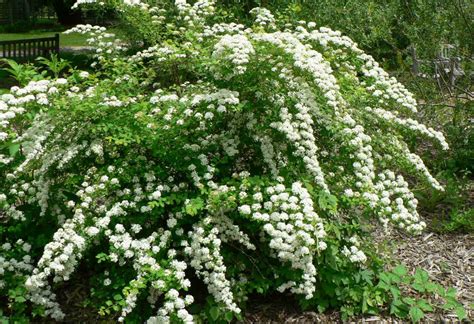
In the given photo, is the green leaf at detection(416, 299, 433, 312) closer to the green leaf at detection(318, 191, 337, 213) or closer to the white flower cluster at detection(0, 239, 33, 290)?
the green leaf at detection(318, 191, 337, 213)

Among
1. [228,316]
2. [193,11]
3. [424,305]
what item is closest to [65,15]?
[193,11]

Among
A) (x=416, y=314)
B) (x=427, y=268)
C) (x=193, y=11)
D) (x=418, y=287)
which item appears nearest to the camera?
(x=416, y=314)

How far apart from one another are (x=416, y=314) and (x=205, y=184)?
1.55 metres

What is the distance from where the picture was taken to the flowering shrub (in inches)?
124

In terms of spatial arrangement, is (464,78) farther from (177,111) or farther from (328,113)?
(177,111)

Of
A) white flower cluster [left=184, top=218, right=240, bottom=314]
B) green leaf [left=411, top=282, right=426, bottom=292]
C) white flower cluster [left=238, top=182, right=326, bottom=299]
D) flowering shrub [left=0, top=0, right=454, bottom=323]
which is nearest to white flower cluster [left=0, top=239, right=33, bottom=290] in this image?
flowering shrub [left=0, top=0, right=454, bottom=323]

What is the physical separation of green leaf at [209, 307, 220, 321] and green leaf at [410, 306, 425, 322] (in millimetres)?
1222

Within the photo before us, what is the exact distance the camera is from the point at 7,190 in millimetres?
3713

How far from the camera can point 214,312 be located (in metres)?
3.15

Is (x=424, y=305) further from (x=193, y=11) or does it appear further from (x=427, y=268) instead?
(x=193, y=11)

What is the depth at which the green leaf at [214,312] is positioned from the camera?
10.3 feet

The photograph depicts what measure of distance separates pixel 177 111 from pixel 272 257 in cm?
114

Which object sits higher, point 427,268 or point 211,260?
point 211,260

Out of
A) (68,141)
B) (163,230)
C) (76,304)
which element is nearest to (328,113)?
(163,230)
